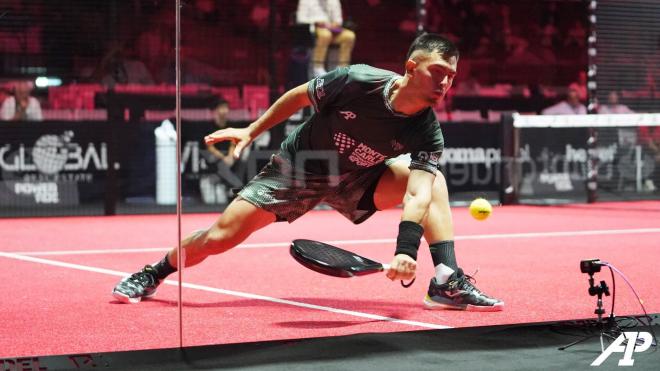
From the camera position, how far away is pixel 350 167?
471cm

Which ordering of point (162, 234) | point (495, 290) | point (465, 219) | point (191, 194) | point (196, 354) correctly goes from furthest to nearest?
point (191, 194), point (465, 219), point (162, 234), point (495, 290), point (196, 354)

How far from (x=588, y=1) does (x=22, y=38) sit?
659 cm

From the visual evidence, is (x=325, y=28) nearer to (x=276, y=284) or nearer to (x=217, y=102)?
(x=217, y=102)

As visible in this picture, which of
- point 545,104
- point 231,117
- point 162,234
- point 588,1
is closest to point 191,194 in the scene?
point 231,117

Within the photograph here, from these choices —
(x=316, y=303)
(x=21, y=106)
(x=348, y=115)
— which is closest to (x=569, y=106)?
(x=21, y=106)

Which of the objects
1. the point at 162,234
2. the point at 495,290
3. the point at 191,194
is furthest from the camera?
the point at 191,194

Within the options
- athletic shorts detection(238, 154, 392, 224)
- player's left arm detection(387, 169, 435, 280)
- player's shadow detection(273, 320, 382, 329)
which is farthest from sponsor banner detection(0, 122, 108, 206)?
player's left arm detection(387, 169, 435, 280)

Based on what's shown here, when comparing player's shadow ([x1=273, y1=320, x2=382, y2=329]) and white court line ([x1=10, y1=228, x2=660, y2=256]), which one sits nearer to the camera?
player's shadow ([x1=273, y1=320, x2=382, y2=329])

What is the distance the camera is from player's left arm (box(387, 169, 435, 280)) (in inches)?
143

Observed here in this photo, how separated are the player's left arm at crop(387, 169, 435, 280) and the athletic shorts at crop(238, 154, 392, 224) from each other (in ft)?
1.89

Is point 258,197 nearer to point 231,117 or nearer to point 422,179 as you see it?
point 422,179

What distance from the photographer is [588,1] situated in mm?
12438

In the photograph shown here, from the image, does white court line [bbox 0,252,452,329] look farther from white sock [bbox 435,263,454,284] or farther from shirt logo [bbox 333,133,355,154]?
shirt logo [bbox 333,133,355,154]

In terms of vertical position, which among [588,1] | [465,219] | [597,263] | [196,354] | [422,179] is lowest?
[465,219]
